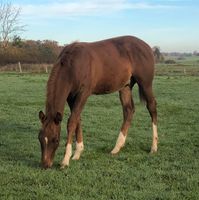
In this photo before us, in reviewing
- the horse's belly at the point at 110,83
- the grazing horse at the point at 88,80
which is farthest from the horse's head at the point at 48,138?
the horse's belly at the point at 110,83

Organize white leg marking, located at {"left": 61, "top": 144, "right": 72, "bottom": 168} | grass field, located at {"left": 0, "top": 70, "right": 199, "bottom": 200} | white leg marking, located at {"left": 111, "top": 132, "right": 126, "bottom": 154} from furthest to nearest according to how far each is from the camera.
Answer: white leg marking, located at {"left": 111, "top": 132, "right": 126, "bottom": 154}, white leg marking, located at {"left": 61, "top": 144, "right": 72, "bottom": 168}, grass field, located at {"left": 0, "top": 70, "right": 199, "bottom": 200}

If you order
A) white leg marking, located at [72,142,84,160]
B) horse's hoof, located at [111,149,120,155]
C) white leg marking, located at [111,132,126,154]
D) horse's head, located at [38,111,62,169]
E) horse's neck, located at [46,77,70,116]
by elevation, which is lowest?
horse's hoof, located at [111,149,120,155]

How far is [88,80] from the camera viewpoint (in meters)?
7.39

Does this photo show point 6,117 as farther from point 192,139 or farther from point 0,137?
point 192,139

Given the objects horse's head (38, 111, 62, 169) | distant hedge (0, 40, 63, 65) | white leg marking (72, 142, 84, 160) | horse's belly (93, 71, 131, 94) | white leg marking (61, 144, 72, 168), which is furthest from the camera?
distant hedge (0, 40, 63, 65)

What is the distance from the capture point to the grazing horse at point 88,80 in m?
6.82

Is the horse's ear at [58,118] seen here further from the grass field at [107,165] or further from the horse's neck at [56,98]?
the grass field at [107,165]

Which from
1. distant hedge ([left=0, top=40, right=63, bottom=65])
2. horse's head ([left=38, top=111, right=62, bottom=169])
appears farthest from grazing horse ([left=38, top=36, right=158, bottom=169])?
distant hedge ([left=0, top=40, right=63, bottom=65])

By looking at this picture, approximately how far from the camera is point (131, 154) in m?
8.01

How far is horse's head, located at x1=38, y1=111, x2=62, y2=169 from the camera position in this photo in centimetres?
672

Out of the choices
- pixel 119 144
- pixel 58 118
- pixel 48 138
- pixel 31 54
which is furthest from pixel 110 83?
pixel 31 54

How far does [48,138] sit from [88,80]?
52.1 inches

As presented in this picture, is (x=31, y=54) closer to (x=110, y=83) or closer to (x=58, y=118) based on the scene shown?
(x=110, y=83)

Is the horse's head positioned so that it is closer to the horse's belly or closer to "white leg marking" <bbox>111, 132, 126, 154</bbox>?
the horse's belly
